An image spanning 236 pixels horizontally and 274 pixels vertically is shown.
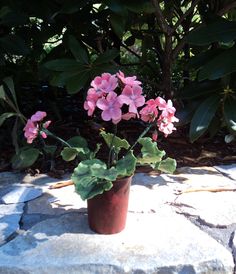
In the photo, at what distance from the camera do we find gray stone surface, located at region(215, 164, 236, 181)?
2.34m

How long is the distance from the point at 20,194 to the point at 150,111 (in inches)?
28.0

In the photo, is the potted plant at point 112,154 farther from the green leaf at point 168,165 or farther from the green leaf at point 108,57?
the green leaf at point 108,57

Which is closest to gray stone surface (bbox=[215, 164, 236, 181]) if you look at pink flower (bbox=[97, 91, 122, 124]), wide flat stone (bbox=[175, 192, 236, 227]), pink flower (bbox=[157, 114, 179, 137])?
wide flat stone (bbox=[175, 192, 236, 227])

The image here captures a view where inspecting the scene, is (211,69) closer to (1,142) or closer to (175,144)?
(175,144)

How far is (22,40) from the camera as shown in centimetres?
232

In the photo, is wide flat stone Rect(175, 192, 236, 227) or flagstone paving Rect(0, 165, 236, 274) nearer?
flagstone paving Rect(0, 165, 236, 274)

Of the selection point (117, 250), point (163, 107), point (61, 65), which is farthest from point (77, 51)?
point (117, 250)

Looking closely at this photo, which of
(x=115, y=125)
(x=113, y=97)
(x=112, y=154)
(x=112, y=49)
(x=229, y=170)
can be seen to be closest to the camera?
(x=113, y=97)

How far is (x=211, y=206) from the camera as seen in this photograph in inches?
78.5

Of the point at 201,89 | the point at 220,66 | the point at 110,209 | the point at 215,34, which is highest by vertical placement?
the point at 215,34

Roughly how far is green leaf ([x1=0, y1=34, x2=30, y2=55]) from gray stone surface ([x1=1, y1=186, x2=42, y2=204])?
61cm

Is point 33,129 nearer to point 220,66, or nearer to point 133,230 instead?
point 133,230

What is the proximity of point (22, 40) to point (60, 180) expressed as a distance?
2.14 feet

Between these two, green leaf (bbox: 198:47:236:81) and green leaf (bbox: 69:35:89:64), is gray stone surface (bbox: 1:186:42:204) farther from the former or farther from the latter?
green leaf (bbox: 198:47:236:81)
